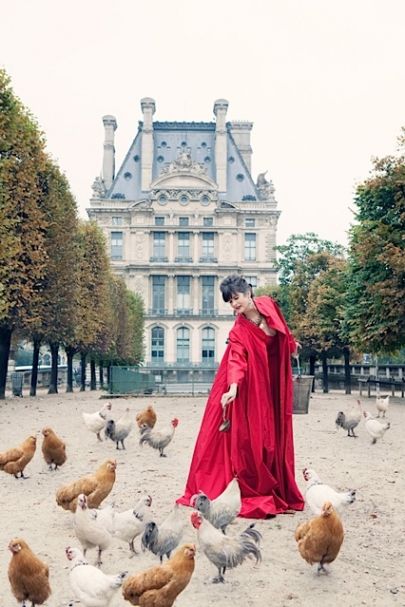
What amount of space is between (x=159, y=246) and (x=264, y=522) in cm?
5708

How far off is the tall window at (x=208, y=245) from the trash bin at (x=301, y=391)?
1786 inches

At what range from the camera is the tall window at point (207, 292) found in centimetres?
6272

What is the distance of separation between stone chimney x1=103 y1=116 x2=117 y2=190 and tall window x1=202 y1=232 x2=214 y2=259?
12833 millimetres

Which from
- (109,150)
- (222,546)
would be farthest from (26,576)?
(109,150)

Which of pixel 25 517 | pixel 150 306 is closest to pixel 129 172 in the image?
pixel 150 306

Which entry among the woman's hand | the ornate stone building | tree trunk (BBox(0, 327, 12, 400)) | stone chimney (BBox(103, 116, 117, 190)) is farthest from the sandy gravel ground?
stone chimney (BBox(103, 116, 117, 190))

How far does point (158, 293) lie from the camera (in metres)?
62.7

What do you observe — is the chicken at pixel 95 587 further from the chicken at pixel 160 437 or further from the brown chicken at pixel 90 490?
the chicken at pixel 160 437

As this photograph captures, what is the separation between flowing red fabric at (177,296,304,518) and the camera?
633 cm

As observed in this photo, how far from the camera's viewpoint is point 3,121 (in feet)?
61.5

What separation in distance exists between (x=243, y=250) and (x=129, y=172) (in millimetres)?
14503

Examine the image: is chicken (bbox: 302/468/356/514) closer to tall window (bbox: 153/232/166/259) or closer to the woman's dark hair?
the woman's dark hair

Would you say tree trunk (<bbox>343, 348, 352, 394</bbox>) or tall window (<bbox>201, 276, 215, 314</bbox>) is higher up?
tall window (<bbox>201, 276, 215, 314</bbox>)

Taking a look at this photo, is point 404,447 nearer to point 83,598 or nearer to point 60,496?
point 60,496
